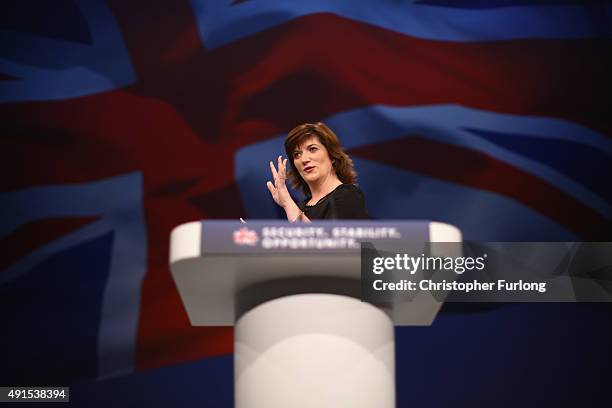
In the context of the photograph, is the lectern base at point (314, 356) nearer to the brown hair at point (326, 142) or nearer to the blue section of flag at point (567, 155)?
the brown hair at point (326, 142)

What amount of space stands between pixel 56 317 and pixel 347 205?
203 cm

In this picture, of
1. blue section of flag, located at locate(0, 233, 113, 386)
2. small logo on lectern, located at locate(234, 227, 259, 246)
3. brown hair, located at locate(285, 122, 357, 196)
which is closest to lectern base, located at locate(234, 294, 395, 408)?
small logo on lectern, located at locate(234, 227, 259, 246)

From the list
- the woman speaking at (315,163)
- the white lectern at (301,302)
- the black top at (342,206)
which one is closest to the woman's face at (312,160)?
the woman speaking at (315,163)

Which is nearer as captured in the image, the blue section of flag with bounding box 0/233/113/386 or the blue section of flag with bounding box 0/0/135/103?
the blue section of flag with bounding box 0/233/113/386

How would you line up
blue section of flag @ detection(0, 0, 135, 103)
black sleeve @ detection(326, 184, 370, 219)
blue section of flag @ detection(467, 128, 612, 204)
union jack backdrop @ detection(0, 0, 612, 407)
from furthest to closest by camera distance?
blue section of flag @ detection(0, 0, 135, 103) < blue section of flag @ detection(467, 128, 612, 204) < union jack backdrop @ detection(0, 0, 612, 407) < black sleeve @ detection(326, 184, 370, 219)

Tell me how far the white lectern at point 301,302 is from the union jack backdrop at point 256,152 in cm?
182

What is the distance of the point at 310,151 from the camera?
2396 millimetres

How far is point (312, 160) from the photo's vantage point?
2377 millimetres

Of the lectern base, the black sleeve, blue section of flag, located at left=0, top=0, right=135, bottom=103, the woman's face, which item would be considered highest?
blue section of flag, located at left=0, top=0, right=135, bottom=103

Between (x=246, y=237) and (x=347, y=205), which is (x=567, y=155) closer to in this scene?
(x=347, y=205)

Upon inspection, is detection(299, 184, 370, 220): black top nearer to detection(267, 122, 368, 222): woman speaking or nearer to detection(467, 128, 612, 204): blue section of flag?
detection(267, 122, 368, 222): woman speaking

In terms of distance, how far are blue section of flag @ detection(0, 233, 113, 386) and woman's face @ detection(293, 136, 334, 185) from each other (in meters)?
1.62

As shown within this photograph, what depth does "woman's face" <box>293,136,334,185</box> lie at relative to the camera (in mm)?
2379

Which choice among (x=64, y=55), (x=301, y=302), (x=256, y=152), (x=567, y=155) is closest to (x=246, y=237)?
(x=301, y=302)
